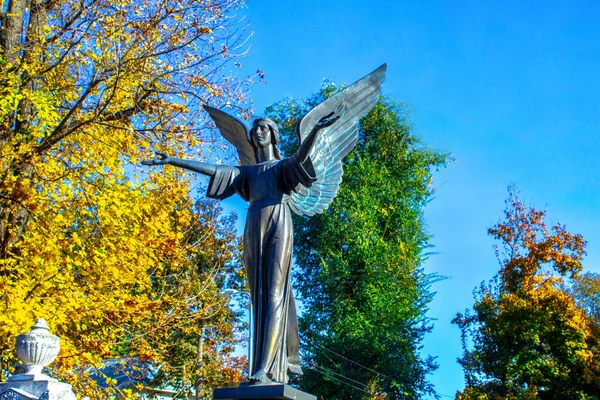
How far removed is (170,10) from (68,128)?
8.08 feet

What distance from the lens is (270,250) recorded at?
6.03 m

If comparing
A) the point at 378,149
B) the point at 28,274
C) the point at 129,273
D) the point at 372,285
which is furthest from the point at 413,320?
the point at 28,274

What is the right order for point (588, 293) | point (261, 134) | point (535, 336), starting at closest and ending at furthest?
1. point (261, 134)
2. point (535, 336)
3. point (588, 293)

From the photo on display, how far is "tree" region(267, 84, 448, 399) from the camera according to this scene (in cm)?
2183

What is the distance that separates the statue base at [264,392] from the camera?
17.0 feet

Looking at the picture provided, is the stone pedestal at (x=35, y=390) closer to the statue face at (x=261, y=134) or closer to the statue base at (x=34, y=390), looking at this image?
the statue base at (x=34, y=390)

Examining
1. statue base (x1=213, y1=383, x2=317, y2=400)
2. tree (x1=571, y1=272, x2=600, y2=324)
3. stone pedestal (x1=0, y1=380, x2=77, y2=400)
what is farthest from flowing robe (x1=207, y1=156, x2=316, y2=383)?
tree (x1=571, y1=272, x2=600, y2=324)

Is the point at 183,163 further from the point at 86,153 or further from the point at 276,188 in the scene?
the point at 86,153

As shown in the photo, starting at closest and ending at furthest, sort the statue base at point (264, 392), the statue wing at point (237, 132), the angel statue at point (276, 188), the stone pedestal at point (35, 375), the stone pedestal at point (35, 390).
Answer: the statue base at point (264, 392), the angel statue at point (276, 188), the statue wing at point (237, 132), the stone pedestal at point (35, 390), the stone pedestal at point (35, 375)

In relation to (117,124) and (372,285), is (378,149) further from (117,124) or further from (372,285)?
(117,124)

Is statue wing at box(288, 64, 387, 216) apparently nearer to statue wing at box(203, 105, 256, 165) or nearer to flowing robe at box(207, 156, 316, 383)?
flowing robe at box(207, 156, 316, 383)

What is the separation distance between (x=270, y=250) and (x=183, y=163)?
3.67ft

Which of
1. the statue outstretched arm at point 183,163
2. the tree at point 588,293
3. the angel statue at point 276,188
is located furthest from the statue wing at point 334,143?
the tree at point 588,293

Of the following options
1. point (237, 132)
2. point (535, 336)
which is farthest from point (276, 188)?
point (535, 336)
